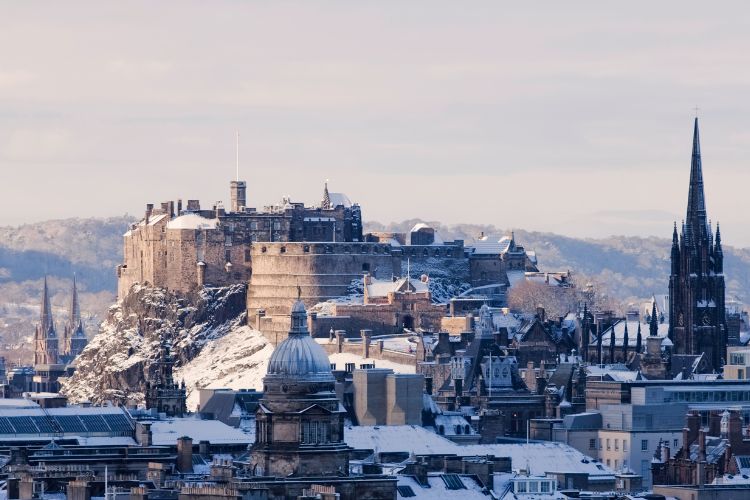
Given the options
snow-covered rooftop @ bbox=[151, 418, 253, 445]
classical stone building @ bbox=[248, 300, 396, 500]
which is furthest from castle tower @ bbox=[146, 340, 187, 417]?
classical stone building @ bbox=[248, 300, 396, 500]

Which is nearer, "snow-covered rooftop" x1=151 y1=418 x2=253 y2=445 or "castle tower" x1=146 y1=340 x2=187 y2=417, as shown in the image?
"snow-covered rooftop" x1=151 y1=418 x2=253 y2=445

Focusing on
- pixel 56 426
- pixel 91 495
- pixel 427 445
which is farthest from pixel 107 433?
pixel 91 495

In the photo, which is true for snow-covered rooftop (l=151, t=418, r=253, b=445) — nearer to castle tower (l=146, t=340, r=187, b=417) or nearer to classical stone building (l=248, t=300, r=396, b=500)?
castle tower (l=146, t=340, r=187, b=417)

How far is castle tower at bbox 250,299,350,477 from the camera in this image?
404 feet

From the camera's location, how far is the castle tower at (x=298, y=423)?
123 m

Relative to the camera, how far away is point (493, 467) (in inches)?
5723

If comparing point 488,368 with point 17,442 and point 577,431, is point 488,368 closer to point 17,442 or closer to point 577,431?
point 577,431

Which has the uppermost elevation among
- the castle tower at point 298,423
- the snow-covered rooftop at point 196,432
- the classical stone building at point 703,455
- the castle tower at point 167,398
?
the castle tower at point 298,423

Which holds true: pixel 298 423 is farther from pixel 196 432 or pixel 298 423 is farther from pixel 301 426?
pixel 196 432

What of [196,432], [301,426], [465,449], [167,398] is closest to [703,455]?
[465,449]

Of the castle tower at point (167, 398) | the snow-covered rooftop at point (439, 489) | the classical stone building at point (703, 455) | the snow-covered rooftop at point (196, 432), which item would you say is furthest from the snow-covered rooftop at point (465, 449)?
the snow-covered rooftop at point (439, 489)

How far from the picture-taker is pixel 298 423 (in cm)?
12344

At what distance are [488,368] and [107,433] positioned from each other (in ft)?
143

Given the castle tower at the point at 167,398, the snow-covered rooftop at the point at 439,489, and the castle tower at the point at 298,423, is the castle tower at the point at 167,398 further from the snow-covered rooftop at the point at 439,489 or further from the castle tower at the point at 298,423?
the castle tower at the point at 298,423
